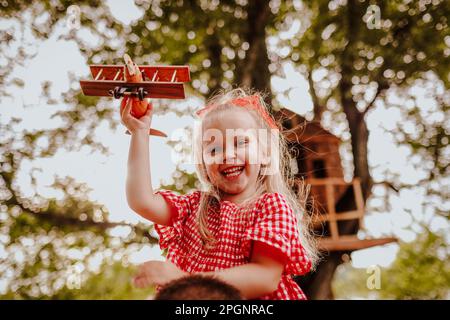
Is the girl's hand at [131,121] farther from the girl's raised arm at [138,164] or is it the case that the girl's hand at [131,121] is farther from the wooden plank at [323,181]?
the wooden plank at [323,181]

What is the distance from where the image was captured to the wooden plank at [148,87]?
1179 mm

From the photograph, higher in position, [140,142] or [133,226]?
[140,142]

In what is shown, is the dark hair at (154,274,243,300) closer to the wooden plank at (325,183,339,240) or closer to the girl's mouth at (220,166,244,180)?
the girl's mouth at (220,166,244,180)

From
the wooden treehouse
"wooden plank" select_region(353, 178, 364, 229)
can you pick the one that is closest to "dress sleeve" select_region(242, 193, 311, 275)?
the wooden treehouse

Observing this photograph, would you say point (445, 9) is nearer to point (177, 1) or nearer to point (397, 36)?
point (397, 36)

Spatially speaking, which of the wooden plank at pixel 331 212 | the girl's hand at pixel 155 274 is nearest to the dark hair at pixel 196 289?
the girl's hand at pixel 155 274

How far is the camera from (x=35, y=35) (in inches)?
206

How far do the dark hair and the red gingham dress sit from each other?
34 centimetres

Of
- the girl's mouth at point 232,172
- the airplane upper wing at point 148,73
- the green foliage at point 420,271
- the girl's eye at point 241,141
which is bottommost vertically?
the green foliage at point 420,271

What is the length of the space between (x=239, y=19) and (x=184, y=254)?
14.7ft

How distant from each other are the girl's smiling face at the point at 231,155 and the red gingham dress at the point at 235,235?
7cm

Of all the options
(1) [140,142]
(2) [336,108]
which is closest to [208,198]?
(1) [140,142]

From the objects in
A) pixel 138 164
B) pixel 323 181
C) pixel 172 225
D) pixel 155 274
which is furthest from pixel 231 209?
pixel 323 181

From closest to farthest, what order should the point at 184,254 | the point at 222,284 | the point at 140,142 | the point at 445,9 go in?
the point at 222,284 → the point at 140,142 → the point at 184,254 → the point at 445,9
